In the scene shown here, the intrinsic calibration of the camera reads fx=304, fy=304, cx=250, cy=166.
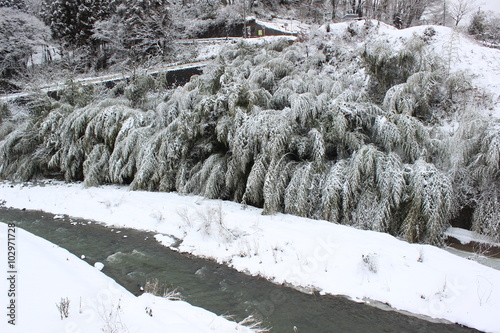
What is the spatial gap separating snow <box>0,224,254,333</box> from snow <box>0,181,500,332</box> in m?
0.26

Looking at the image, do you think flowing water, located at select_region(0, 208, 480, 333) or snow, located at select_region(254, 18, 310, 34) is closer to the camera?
flowing water, located at select_region(0, 208, 480, 333)

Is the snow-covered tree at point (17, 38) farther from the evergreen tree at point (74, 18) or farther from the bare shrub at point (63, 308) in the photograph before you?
the bare shrub at point (63, 308)

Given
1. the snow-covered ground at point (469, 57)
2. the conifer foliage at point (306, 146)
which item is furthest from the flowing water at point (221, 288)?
the snow-covered ground at point (469, 57)

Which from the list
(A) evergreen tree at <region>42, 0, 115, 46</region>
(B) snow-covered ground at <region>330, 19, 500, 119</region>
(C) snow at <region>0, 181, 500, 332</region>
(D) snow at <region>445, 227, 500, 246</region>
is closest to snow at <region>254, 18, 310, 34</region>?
(A) evergreen tree at <region>42, 0, 115, 46</region>

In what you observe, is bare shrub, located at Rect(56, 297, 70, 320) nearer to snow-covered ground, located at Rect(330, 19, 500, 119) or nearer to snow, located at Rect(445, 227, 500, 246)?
snow, located at Rect(445, 227, 500, 246)

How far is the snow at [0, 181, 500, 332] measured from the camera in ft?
12.5

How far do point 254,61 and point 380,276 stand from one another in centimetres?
740

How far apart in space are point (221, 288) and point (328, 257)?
5.59 ft

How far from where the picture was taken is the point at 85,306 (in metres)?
3.17

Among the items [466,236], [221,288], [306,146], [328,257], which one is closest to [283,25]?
[306,146]

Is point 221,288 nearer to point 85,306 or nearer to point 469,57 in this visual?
point 85,306

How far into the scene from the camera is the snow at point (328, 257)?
12.5 feet

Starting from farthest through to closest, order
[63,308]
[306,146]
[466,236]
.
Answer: [306,146] < [466,236] < [63,308]

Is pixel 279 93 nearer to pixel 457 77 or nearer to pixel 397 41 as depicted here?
pixel 457 77
